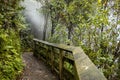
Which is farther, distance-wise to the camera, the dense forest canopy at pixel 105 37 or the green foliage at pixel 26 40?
the green foliage at pixel 26 40

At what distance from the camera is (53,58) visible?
6.70 m

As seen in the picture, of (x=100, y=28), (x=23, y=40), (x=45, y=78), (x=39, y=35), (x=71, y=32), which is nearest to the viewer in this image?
(x=45, y=78)

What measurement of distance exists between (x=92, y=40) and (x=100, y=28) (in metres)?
0.64

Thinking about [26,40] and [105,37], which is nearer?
[105,37]

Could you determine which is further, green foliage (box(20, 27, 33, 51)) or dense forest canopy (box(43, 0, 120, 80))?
green foliage (box(20, 27, 33, 51))

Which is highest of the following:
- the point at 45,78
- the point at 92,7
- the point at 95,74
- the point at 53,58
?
the point at 92,7

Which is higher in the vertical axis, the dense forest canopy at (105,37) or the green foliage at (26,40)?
the dense forest canopy at (105,37)

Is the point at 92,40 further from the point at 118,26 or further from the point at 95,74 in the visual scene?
the point at 95,74

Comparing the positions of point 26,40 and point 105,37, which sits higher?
point 105,37

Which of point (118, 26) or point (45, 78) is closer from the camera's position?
point (45, 78)

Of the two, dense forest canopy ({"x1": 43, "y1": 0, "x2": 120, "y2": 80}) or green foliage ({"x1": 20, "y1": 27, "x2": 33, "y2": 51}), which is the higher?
dense forest canopy ({"x1": 43, "y1": 0, "x2": 120, "y2": 80})

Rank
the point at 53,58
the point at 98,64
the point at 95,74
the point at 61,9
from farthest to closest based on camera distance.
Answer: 1. the point at 61,9
2. the point at 98,64
3. the point at 53,58
4. the point at 95,74

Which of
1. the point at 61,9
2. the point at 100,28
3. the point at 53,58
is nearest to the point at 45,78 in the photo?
the point at 53,58

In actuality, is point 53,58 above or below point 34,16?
below
